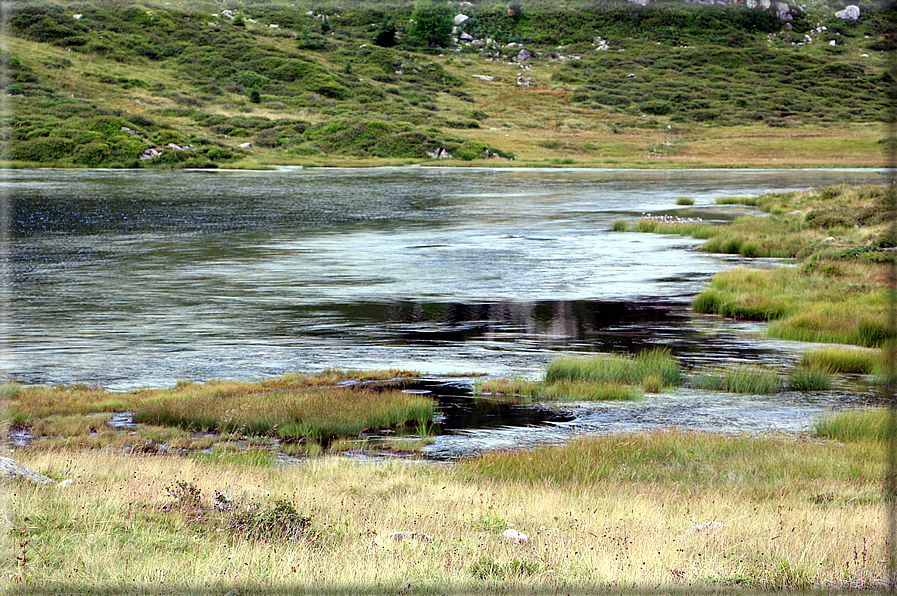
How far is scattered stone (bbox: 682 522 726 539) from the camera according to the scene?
27.9 feet

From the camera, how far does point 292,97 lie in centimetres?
14262

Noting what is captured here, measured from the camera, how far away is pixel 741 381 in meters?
18.3

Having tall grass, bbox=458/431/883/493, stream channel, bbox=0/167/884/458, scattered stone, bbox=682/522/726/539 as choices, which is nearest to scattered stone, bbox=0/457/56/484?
tall grass, bbox=458/431/883/493

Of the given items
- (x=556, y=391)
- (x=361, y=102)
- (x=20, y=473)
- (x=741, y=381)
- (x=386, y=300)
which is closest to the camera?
(x=20, y=473)

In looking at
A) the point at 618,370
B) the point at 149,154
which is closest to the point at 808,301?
the point at 618,370

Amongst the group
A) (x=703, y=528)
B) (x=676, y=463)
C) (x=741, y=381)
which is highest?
(x=703, y=528)

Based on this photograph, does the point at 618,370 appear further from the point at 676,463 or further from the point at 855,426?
the point at 676,463

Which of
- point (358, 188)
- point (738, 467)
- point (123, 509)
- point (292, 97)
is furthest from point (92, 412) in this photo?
point (292, 97)

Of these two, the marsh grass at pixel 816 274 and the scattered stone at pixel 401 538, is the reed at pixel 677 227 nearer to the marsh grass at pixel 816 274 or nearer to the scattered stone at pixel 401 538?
the marsh grass at pixel 816 274

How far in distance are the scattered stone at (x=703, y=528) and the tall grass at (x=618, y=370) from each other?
9612 millimetres

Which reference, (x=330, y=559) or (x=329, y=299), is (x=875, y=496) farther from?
(x=329, y=299)

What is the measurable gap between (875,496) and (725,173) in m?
93.1

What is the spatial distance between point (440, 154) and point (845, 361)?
9651 centimetres

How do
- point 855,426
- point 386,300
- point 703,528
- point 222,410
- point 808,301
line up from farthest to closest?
point 386,300, point 808,301, point 222,410, point 855,426, point 703,528
